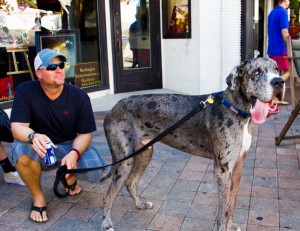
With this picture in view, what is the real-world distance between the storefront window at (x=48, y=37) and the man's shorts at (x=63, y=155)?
3.71m

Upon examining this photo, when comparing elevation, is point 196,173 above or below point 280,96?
below

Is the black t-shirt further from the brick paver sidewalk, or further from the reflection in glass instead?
the reflection in glass

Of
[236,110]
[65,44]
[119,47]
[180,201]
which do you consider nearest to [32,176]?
[180,201]

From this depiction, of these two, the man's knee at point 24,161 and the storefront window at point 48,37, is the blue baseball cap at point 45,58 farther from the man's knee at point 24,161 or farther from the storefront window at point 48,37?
the storefront window at point 48,37

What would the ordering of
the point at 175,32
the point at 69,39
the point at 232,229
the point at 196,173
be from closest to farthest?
1. the point at 232,229
2. the point at 196,173
3. the point at 69,39
4. the point at 175,32

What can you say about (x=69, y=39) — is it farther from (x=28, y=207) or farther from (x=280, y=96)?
(x=280, y=96)

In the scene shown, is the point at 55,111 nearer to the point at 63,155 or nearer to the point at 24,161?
the point at 63,155

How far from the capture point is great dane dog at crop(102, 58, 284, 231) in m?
2.86

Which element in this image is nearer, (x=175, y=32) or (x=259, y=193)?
(x=259, y=193)

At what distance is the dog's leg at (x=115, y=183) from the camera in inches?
132

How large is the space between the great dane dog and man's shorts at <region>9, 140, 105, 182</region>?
1.40ft

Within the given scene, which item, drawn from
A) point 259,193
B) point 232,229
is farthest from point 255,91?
point 259,193

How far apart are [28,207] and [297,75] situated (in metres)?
4.14

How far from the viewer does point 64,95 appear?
3.84 m
